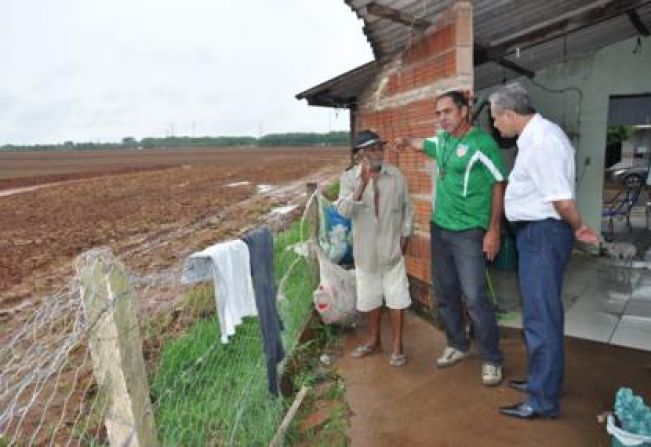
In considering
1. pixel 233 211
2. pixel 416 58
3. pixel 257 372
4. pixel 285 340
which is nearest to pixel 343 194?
pixel 285 340

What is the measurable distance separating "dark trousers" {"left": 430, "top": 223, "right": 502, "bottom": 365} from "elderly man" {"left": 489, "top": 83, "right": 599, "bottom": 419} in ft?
1.48

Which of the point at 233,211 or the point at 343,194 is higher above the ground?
the point at 343,194

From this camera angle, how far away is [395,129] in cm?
544

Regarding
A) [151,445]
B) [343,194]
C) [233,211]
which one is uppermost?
[343,194]

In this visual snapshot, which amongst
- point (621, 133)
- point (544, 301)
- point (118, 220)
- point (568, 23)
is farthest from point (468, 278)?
point (621, 133)

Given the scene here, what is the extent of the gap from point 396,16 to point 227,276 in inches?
113

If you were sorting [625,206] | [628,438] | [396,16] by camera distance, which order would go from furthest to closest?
[625,206]
[396,16]
[628,438]

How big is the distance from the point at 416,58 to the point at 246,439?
362 cm

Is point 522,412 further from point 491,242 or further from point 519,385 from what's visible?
point 491,242

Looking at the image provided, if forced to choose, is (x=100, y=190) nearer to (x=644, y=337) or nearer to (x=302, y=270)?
(x=302, y=270)

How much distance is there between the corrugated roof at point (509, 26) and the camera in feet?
13.9

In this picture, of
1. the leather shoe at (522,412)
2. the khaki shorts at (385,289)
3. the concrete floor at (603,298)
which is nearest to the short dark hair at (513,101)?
the khaki shorts at (385,289)

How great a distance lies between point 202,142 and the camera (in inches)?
3691

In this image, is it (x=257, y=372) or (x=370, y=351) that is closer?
(x=257, y=372)
